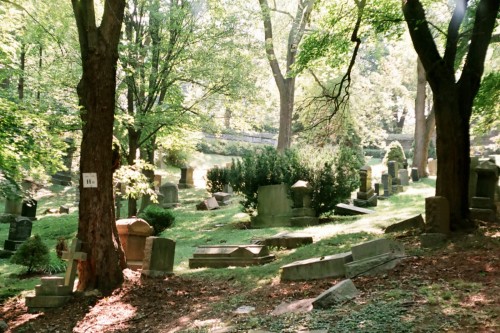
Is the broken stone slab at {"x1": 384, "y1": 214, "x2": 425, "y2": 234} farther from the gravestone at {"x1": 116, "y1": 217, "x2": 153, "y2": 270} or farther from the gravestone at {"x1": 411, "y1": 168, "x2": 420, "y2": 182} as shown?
the gravestone at {"x1": 411, "y1": 168, "x2": 420, "y2": 182}

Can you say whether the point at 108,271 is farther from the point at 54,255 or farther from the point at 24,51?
the point at 24,51

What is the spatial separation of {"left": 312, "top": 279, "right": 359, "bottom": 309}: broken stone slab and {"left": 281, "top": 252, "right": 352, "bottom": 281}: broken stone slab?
1.33 meters

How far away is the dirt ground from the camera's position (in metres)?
6.03

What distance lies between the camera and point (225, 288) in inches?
325

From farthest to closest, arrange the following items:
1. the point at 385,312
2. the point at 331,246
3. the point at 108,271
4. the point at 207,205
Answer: the point at 207,205 < the point at 331,246 < the point at 108,271 < the point at 385,312

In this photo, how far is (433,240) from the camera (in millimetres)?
8039

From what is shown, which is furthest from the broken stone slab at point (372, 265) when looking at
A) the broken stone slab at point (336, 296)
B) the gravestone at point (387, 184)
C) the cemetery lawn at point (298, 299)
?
the gravestone at point (387, 184)

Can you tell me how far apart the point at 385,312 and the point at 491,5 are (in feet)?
21.6

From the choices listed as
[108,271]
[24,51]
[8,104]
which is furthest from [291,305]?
[24,51]

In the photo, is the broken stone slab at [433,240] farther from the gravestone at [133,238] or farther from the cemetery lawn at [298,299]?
the gravestone at [133,238]

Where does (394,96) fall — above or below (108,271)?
above

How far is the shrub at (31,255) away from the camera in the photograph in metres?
11.1

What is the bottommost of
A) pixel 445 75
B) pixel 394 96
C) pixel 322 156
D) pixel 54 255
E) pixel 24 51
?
pixel 54 255

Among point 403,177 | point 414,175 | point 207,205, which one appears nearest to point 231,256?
point 207,205
